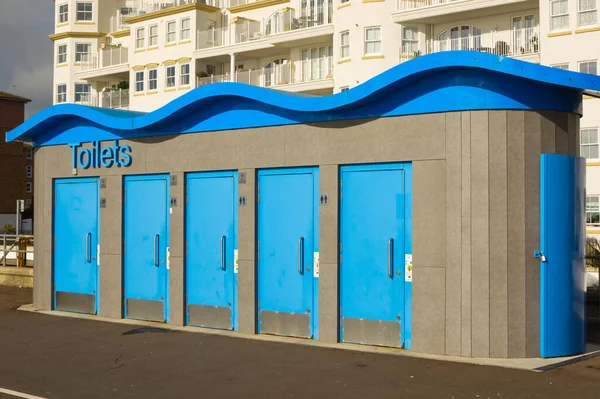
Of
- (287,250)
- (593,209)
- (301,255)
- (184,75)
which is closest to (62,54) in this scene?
(184,75)

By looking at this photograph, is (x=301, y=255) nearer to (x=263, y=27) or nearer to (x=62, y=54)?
(x=263, y=27)

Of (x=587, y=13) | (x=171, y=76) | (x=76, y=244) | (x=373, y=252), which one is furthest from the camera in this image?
(x=171, y=76)

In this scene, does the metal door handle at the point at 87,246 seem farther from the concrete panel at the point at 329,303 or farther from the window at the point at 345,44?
the window at the point at 345,44

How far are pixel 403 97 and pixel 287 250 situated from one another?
3393 mm

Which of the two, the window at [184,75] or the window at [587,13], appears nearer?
the window at [587,13]

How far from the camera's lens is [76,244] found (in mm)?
18188

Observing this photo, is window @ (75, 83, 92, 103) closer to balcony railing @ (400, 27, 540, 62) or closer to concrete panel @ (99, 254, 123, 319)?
balcony railing @ (400, 27, 540, 62)

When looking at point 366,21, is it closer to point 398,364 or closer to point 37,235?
point 37,235

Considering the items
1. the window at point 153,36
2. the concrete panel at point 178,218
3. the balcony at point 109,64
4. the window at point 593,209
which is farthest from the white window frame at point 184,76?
the concrete panel at point 178,218

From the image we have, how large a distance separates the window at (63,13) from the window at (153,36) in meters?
10.5

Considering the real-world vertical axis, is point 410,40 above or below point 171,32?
below

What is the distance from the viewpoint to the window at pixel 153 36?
56.7m

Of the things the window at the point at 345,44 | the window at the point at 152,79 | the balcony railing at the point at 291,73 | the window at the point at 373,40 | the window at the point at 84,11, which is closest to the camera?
the window at the point at 373,40

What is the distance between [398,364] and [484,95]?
4.02 metres
